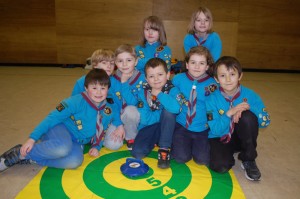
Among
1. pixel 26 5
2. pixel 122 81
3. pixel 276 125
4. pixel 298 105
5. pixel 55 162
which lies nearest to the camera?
pixel 55 162

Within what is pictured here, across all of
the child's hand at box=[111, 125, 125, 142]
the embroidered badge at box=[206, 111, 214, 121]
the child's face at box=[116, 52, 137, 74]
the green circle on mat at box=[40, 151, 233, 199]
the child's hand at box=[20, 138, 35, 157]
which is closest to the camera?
the green circle on mat at box=[40, 151, 233, 199]

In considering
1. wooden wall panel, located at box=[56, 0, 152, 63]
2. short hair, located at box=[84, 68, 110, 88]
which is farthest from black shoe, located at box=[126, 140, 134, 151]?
wooden wall panel, located at box=[56, 0, 152, 63]

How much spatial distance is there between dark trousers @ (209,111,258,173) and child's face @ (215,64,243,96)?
251 mm

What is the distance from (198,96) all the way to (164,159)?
2.19 ft

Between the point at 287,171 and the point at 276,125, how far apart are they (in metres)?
1.14

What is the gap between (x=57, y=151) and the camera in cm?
227

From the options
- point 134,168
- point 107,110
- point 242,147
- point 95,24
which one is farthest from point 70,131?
point 95,24

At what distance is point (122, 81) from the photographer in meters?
2.84

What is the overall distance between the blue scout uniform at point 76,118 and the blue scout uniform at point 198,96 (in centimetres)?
71

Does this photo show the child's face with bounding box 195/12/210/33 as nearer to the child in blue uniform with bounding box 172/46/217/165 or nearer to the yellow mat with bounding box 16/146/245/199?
the child in blue uniform with bounding box 172/46/217/165

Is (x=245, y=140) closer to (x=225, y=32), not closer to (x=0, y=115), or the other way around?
(x=0, y=115)

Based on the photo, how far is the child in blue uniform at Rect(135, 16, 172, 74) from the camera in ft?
11.1

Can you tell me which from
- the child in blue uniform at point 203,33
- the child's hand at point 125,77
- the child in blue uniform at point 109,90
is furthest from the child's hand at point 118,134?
the child in blue uniform at point 203,33

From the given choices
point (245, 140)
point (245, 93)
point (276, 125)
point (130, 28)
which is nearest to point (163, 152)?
point (245, 140)
